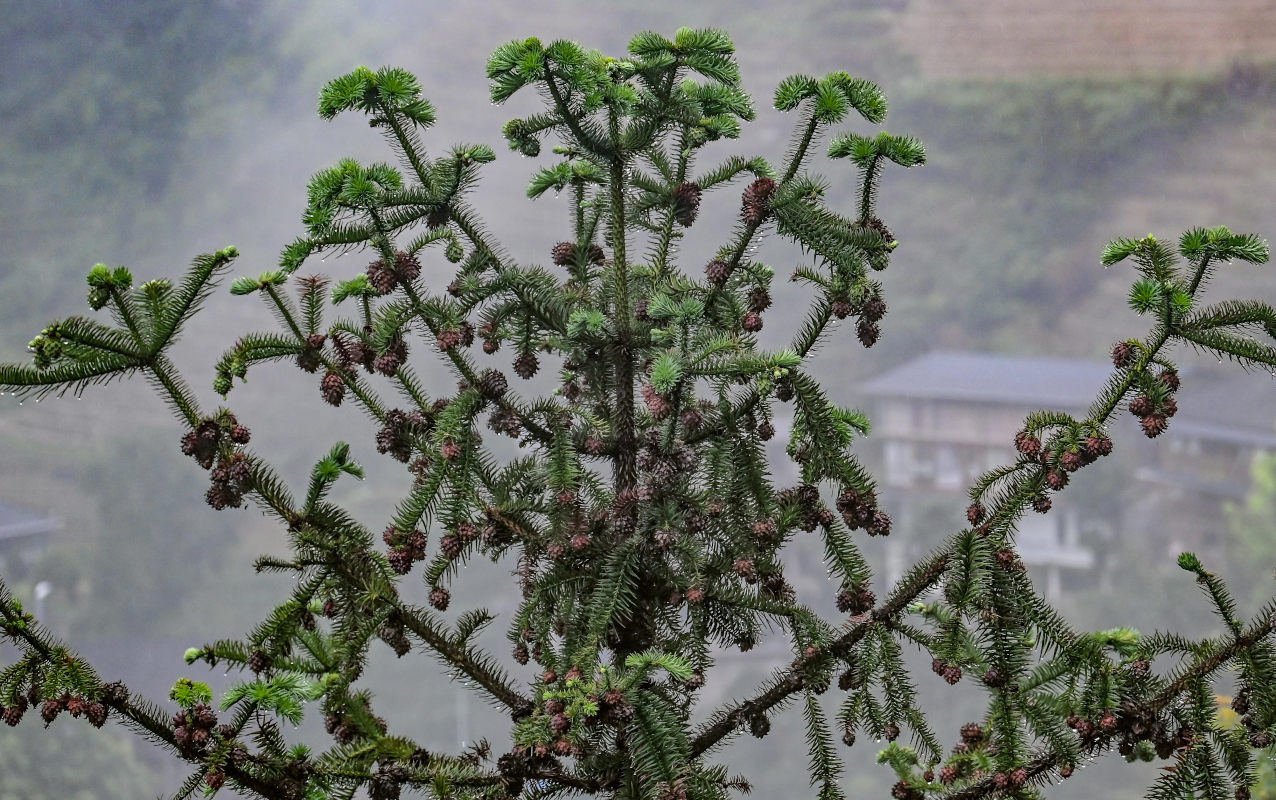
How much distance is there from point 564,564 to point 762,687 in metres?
0.30

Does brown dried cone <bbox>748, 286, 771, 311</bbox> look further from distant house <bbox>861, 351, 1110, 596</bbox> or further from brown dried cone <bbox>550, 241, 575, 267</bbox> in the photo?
distant house <bbox>861, 351, 1110, 596</bbox>

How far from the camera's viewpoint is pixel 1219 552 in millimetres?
11617

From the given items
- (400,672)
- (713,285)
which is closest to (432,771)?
(713,285)

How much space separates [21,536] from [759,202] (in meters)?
10.3

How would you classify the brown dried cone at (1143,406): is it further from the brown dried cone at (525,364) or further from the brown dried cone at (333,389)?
the brown dried cone at (333,389)

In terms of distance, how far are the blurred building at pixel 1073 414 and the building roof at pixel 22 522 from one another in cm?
795

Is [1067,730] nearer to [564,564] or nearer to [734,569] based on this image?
[734,569]

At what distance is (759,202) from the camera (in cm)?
127

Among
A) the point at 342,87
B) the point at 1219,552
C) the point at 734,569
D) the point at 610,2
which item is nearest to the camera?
the point at 342,87

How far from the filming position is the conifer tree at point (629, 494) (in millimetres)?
1155

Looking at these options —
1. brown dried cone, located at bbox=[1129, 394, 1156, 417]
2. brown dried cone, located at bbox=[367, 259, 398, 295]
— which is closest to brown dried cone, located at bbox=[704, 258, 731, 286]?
brown dried cone, located at bbox=[367, 259, 398, 295]

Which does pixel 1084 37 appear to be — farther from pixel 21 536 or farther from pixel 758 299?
pixel 758 299

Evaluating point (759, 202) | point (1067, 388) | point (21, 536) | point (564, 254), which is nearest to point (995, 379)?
point (1067, 388)

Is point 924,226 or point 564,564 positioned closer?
point 564,564
